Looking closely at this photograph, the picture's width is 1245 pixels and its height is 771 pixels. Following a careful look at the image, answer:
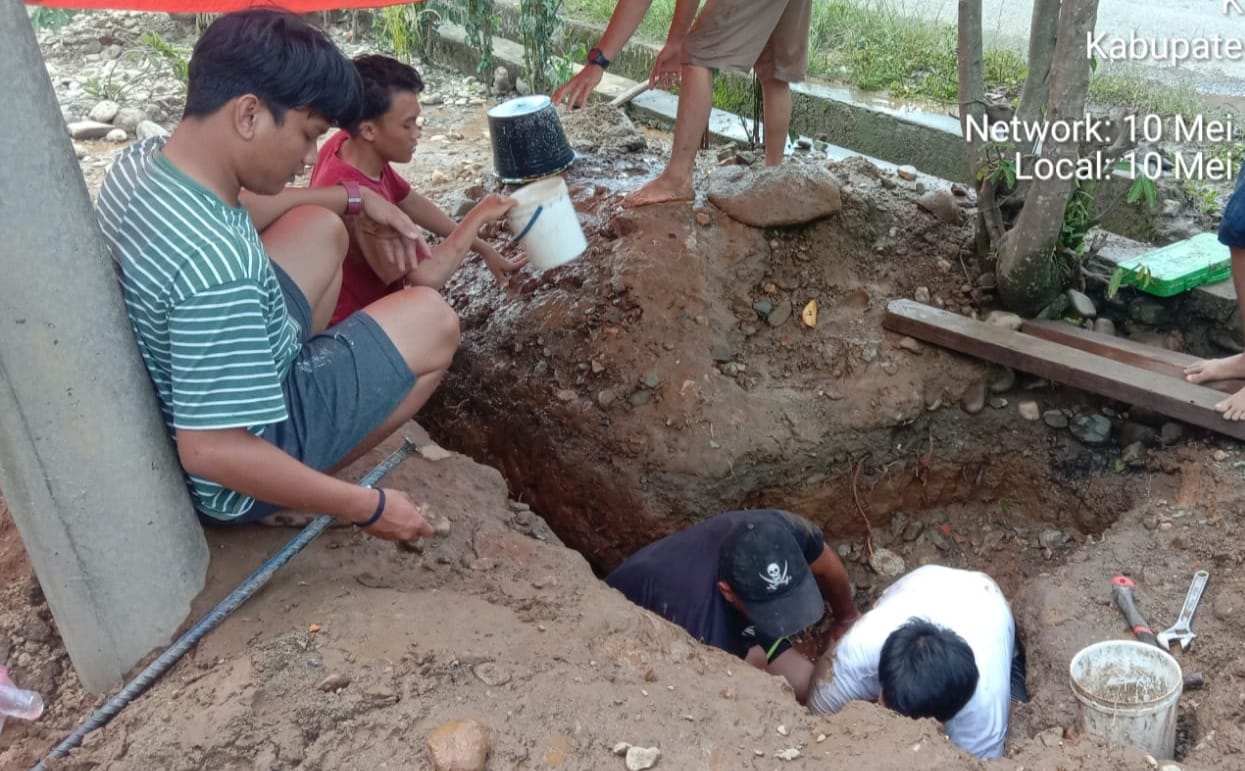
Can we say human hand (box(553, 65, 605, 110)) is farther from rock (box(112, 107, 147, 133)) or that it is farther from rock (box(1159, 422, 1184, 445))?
rock (box(112, 107, 147, 133))

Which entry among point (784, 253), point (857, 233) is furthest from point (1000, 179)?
point (784, 253)

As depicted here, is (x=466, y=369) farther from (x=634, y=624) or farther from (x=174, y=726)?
(x=174, y=726)

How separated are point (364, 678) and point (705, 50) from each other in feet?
8.28

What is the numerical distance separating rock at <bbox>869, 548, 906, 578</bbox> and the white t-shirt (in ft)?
2.58

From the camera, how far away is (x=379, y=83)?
2715 mm

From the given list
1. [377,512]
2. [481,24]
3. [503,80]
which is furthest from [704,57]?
[503,80]

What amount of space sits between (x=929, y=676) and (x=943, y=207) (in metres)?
2.20

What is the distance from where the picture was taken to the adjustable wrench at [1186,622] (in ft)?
7.48

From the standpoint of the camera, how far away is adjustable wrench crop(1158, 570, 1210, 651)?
7.48 ft

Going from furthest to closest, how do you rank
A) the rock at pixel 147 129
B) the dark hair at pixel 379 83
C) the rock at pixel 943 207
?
the rock at pixel 147 129 → the rock at pixel 943 207 → the dark hair at pixel 379 83

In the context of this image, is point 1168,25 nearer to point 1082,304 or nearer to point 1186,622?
point 1082,304

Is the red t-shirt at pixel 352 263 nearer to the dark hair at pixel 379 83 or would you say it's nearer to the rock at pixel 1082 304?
the dark hair at pixel 379 83

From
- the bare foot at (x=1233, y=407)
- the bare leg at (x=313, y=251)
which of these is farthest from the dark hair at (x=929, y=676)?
the bare leg at (x=313, y=251)

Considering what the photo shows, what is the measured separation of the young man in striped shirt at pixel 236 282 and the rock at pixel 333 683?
29cm
